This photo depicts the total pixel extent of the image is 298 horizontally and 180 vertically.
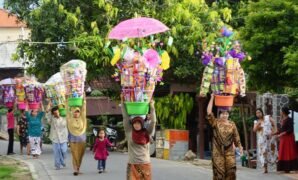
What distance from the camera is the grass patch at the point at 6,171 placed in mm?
14789

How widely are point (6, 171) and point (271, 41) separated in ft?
23.6

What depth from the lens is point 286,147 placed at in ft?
50.3

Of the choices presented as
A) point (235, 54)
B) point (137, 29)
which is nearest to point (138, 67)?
point (137, 29)

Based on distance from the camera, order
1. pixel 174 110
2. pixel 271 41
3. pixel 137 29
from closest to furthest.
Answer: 1. pixel 137 29
2. pixel 271 41
3. pixel 174 110

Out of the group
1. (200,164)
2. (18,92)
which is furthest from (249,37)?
(18,92)

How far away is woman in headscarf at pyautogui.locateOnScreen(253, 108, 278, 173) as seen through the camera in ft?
50.8

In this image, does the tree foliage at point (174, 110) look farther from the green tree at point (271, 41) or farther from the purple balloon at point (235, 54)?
the purple balloon at point (235, 54)

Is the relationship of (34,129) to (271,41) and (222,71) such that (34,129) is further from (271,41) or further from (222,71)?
(222,71)

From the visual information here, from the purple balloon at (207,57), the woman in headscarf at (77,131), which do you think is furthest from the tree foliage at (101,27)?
the purple balloon at (207,57)

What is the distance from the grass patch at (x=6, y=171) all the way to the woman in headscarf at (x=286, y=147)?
634 centimetres

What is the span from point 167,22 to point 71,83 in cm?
745

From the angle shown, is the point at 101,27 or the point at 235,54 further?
the point at 101,27

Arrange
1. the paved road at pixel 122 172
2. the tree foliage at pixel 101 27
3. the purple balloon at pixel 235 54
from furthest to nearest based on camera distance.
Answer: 1. the tree foliage at pixel 101 27
2. the paved road at pixel 122 172
3. the purple balloon at pixel 235 54

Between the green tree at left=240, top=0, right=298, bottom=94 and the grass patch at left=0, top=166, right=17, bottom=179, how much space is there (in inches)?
235
